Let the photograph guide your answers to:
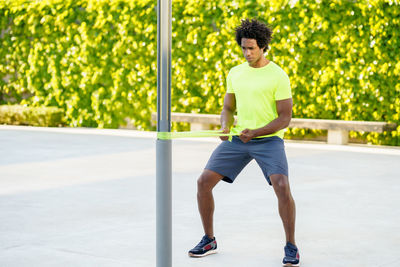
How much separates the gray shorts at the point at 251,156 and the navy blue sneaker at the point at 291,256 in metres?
0.48

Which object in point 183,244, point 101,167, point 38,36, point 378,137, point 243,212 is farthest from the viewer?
point 38,36

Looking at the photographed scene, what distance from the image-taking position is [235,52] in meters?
15.5

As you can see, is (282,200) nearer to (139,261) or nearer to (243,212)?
(139,261)

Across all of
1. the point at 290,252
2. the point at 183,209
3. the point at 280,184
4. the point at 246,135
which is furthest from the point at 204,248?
the point at 183,209

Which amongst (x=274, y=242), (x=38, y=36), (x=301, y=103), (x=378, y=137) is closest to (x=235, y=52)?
(x=301, y=103)

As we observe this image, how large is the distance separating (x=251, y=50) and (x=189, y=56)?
10.5 metres

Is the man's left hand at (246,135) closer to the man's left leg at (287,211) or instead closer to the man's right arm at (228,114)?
the man's right arm at (228,114)

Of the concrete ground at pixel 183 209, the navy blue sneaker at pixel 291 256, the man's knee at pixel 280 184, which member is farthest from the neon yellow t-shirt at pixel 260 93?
the concrete ground at pixel 183 209

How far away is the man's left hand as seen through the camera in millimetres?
5777

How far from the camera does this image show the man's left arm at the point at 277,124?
5766 mm

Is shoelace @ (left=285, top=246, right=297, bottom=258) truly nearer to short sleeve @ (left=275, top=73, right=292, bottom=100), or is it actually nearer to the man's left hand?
the man's left hand

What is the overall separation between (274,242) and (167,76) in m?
2.73

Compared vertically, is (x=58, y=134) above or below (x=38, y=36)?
below

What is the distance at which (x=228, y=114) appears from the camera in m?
6.06
